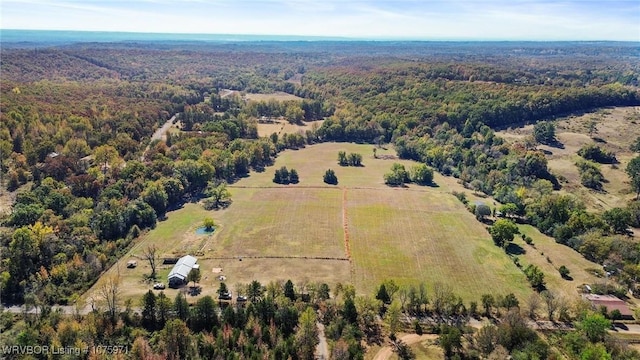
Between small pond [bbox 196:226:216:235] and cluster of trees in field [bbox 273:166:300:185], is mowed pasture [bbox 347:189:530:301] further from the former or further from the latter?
small pond [bbox 196:226:216:235]

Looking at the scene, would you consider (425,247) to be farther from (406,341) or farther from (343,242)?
(406,341)

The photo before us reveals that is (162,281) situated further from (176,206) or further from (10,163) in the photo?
(10,163)

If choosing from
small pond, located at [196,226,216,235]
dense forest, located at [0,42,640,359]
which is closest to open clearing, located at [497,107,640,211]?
dense forest, located at [0,42,640,359]

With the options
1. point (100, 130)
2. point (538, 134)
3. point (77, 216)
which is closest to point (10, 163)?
point (100, 130)

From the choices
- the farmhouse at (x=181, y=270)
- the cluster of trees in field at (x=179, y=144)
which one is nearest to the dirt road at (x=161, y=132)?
the cluster of trees in field at (x=179, y=144)

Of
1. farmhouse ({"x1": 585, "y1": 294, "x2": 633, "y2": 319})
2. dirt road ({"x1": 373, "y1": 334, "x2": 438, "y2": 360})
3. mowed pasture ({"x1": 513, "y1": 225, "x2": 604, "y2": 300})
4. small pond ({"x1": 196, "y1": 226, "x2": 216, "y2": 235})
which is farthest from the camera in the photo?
small pond ({"x1": 196, "y1": 226, "x2": 216, "y2": 235})

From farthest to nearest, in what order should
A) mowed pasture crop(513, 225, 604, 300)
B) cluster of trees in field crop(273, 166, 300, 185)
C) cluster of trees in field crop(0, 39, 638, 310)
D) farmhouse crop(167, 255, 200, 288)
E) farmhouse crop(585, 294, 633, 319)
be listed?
cluster of trees in field crop(273, 166, 300, 185) < cluster of trees in field crop(0, 39, 638, 310) < mowed pasture crop(513, 225, 604, 300) < farmhouse crop(167, 255, 200, 288) < farmhouse crop(585, 294, 633, 319)
